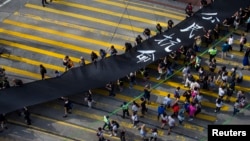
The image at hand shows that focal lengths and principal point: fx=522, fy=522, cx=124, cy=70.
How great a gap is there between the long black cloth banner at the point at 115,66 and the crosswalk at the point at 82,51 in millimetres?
1045

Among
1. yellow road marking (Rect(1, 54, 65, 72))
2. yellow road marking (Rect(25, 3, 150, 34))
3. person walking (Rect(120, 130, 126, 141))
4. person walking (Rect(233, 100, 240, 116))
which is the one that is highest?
yellow road marking (Rect(25, 3, 150, 34))

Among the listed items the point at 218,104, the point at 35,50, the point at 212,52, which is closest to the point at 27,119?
the point at 35,50

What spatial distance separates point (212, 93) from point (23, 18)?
46.9 ft

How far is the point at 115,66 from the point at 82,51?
11.9 feet

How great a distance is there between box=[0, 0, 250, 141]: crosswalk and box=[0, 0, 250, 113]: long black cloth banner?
3.43 feet

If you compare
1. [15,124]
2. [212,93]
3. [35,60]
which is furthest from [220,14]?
[15,124]

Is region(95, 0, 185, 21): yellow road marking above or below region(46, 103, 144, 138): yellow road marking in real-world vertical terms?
above

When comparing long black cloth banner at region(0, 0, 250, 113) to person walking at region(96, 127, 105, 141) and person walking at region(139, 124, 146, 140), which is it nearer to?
person walking at region(96, 127, 105, 141)

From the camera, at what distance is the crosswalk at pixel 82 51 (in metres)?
30.0

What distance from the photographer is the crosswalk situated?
29984mm

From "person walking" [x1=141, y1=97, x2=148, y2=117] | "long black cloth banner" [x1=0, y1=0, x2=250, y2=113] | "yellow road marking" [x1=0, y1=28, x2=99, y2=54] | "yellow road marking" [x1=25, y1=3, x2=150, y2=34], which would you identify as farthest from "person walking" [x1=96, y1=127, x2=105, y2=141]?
"yellow road marking" [x1=25, y1=3, x2=150, y2=34]

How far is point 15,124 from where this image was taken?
1185 inches

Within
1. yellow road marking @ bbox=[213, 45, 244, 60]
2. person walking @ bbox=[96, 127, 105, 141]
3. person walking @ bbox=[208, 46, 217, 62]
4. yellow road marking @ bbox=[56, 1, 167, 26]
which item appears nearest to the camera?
person walking @ bbox=[96, 127, 105, 141]

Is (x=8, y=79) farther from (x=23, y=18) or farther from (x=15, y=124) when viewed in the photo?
(x=23, y=18)
